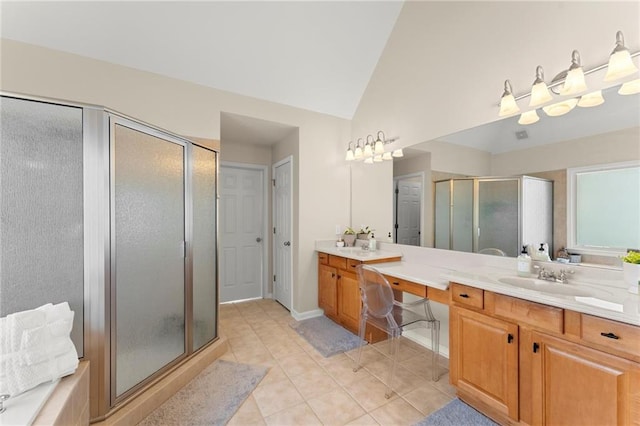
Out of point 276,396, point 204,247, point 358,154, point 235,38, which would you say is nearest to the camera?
point 276,396

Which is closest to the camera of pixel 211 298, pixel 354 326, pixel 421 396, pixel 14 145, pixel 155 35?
pixel 14 145

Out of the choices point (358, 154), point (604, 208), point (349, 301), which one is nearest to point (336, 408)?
point (349, 301)

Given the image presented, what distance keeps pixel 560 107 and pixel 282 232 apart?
121 inches

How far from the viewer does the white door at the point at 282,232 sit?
3.49 metres

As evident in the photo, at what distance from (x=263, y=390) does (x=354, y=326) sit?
1.14 m

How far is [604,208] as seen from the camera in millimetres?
1579

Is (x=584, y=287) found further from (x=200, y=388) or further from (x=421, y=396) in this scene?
(x=200, y=388)

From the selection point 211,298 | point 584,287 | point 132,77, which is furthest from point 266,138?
point 584,287

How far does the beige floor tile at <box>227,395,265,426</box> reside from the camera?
62.3 inches

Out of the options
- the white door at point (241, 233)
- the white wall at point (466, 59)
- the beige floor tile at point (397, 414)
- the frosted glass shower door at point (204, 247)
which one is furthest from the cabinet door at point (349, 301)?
the white door at point (241, 233)

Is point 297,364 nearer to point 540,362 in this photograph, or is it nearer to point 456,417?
point 456,417

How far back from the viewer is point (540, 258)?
177 cm

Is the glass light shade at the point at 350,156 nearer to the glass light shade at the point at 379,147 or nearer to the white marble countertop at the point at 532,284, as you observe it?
the glass light shade at the point at 379,147

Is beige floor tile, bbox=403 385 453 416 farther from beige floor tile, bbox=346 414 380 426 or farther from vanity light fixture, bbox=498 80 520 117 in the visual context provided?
vanity light fixture, bbox=498 80 520 117
